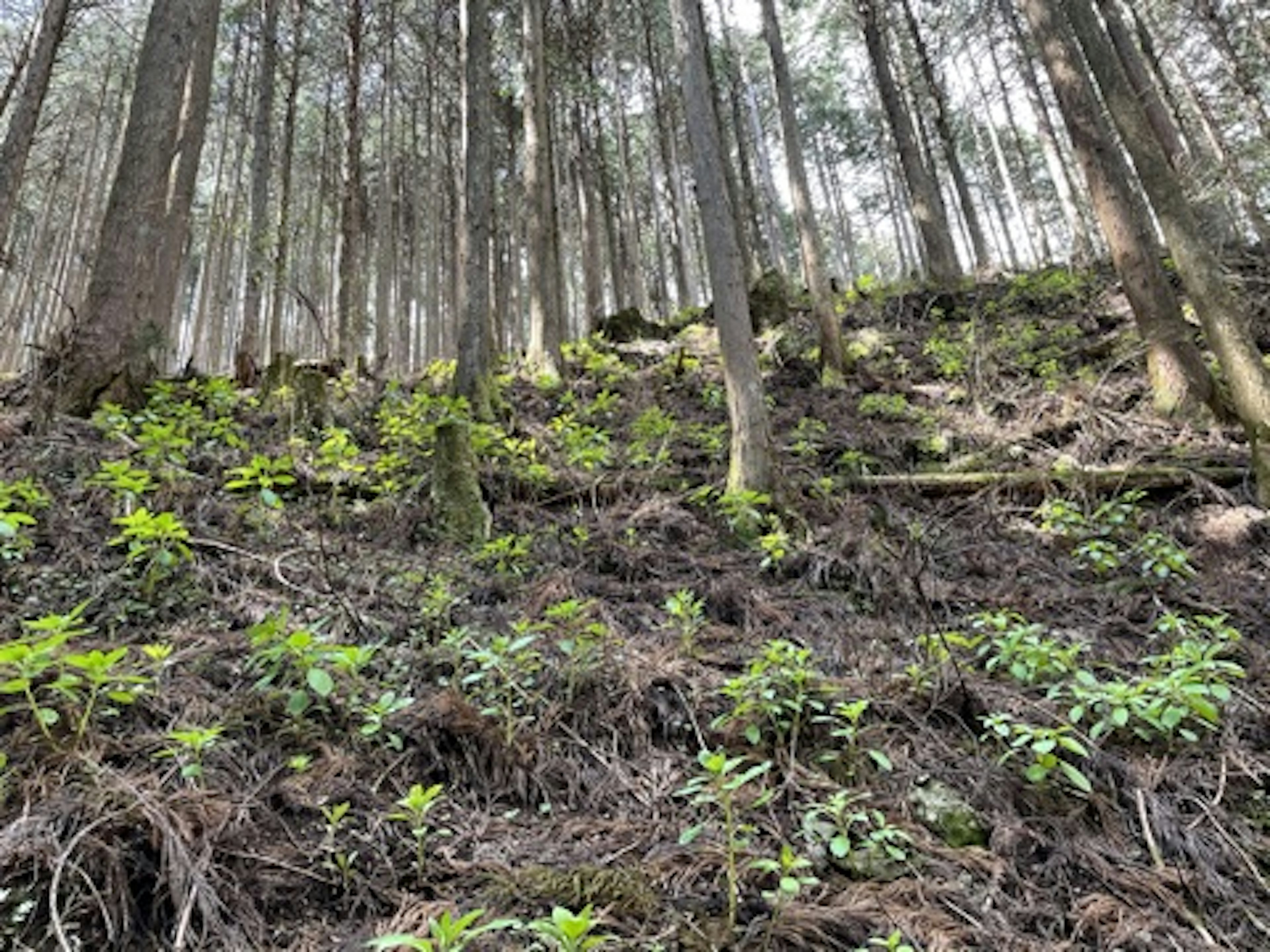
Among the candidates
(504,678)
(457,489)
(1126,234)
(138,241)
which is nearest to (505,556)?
(457,489)

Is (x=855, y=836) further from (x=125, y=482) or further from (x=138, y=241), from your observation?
(x=138, y=241)

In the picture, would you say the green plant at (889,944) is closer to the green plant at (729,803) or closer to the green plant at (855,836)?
the green plant at (855,836)

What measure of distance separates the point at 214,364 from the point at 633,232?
1300cm

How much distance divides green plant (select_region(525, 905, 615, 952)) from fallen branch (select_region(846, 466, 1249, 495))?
5.00 meters

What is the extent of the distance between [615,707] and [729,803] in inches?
38.1

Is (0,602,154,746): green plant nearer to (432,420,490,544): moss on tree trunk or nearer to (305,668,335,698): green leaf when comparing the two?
(305,668,335,698): green leaf

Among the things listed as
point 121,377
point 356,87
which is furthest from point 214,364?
point 121,377

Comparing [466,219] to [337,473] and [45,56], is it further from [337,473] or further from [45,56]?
[45,56]

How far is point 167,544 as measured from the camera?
3.38 meters

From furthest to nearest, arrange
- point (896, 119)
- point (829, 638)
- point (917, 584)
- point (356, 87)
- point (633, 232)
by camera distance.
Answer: point (633, 232)
point (896, 119)
point (356, 87)
point (829, 638)
point (917, 584)

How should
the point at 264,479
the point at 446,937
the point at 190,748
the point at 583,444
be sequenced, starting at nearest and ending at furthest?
1. the point at 446,937
2. the point at 190,748
3. the point at 264,479
4. the point at 583,444

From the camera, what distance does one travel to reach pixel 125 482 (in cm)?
324

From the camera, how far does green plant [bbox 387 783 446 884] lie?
6.79ft

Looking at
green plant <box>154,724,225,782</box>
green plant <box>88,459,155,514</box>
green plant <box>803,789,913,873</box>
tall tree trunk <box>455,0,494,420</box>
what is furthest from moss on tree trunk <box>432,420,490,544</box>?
green plant <box>803,789,913,873</box>
